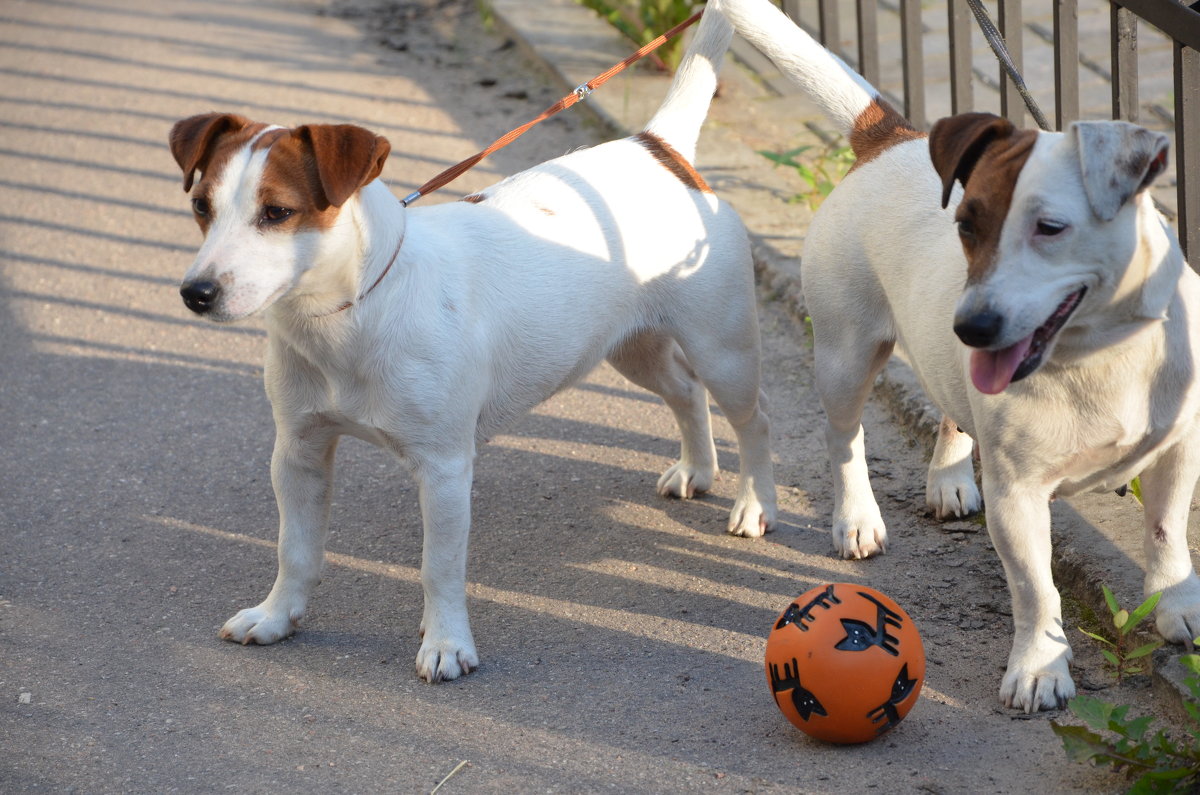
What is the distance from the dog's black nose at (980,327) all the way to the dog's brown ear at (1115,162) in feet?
1.11

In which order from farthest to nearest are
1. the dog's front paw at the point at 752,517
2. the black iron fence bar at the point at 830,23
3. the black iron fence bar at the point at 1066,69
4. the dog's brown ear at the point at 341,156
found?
the black iron fence bar at the point at 830,23, the black iron fence bar at the point at 1066,69, the dog's front paw at the point at 752,517, the dog's brown ear at the point at 341,156

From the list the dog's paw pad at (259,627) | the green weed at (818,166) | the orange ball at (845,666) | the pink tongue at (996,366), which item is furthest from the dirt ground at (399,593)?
the pink tongue at (996,366)

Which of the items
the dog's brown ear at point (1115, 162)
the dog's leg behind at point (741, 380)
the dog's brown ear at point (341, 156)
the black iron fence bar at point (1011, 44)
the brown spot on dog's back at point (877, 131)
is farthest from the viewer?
the black iron fence bar at point (1011, 44)

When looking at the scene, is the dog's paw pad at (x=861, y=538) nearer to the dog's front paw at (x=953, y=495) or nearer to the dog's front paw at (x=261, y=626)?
the dog's front paw at (x=953, y=495)

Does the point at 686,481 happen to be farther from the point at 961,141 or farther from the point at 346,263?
the point at 961,141

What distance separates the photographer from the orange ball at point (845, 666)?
339 centimetres

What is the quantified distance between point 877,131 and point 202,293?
2.29 metres

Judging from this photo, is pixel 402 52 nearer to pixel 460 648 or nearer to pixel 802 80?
pixel 802 80

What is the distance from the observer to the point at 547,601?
4465mm

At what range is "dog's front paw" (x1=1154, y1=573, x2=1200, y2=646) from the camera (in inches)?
143

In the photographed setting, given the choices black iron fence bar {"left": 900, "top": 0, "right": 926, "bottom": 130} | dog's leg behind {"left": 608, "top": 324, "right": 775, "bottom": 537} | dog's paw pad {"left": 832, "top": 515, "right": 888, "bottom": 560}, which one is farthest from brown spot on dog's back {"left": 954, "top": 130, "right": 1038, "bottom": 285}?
black iron fence bar {"left": 900, "top": 0, "right": 926, "bottom": 130}

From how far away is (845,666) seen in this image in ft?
A: 11.1

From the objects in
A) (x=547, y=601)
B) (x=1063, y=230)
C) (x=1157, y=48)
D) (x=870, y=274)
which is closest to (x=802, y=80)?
(x=870, y=274)

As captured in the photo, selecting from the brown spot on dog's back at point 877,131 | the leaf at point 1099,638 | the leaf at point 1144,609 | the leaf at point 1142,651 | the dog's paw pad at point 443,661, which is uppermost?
the brown spot on dog's back at point 877,131
